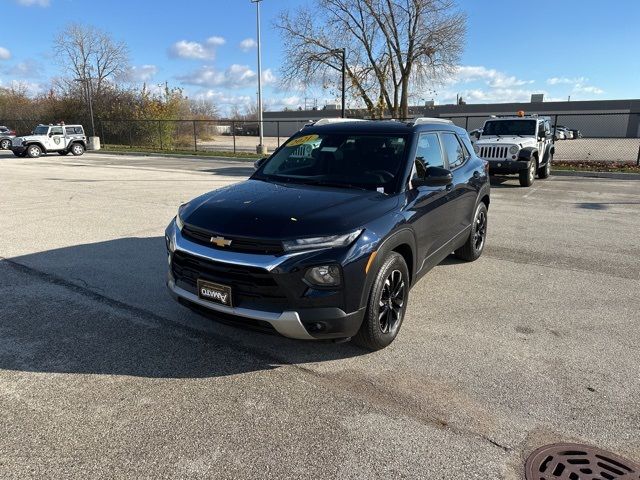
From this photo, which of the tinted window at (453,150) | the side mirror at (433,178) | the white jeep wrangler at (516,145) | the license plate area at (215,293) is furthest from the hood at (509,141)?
the license plate area at (215,293)

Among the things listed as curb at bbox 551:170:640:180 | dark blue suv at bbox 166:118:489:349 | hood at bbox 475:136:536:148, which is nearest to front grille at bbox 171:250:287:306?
dark blue suv at bbox 166:118:489:349

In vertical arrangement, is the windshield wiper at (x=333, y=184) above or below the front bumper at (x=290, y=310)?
above

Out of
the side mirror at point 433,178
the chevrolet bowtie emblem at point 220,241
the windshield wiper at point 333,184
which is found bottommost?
the chevrolet bowtie emblem at point 220,241

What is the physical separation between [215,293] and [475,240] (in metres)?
3.89

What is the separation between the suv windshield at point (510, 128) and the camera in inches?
550

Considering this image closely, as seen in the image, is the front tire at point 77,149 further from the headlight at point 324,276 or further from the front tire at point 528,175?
the headlight at point 324,276

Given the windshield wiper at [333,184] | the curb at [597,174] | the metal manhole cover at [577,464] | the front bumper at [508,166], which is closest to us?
the metal manhole cover at [577,464]

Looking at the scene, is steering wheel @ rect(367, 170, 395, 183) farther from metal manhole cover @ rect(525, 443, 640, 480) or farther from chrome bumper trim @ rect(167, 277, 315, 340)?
metal manhole cover @ rect(525, 443, 640, 480)

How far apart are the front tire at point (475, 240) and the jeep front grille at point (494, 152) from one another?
7.59 meters

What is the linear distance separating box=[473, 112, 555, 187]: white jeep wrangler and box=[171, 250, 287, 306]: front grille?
35.0 feet

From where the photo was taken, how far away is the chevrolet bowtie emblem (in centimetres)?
318

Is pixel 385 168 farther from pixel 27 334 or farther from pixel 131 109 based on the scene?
pixel 131 109

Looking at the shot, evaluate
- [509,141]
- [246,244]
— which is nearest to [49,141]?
[509,141]

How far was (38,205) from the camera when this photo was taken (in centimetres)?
1002
